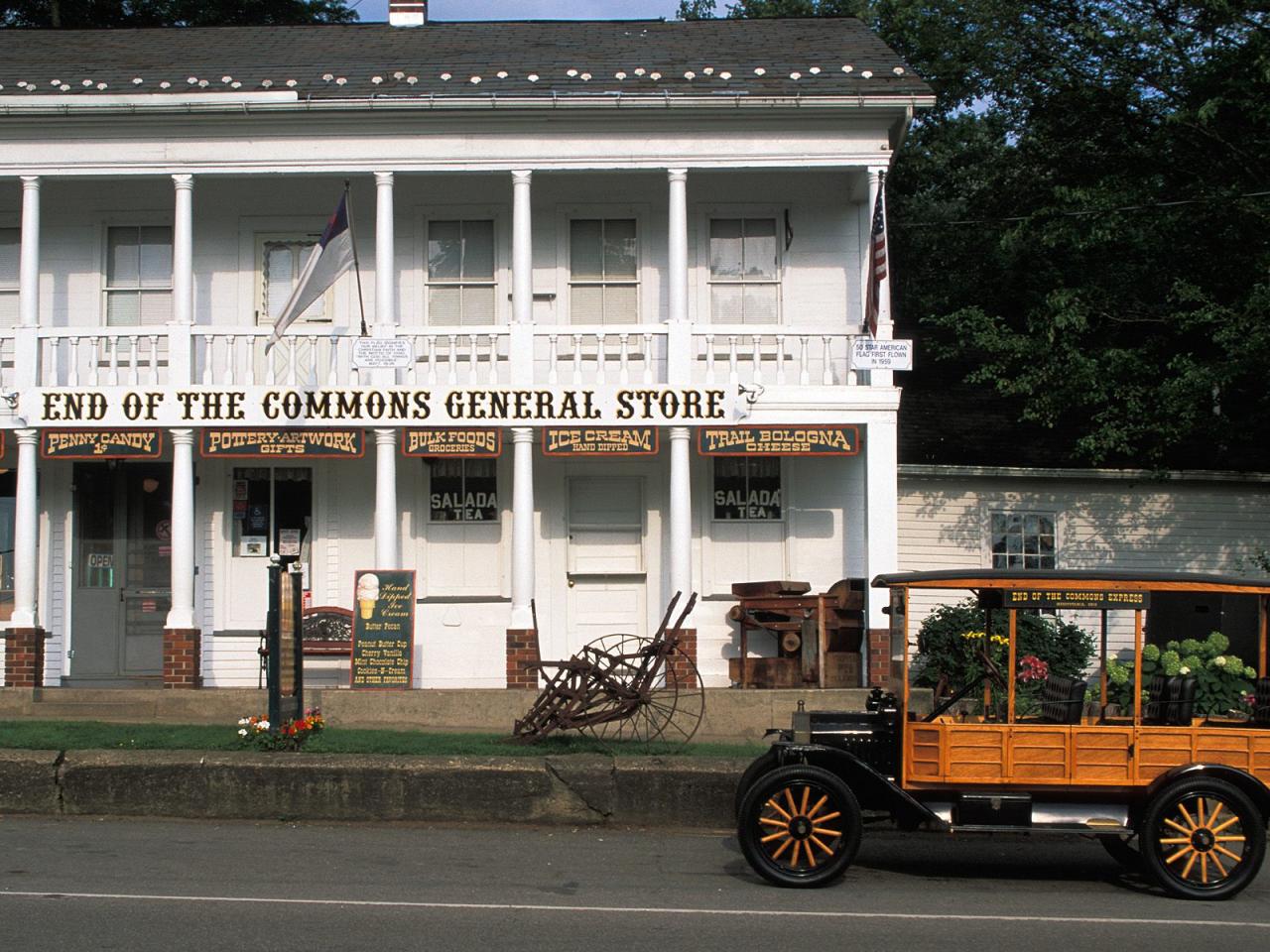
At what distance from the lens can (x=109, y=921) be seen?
26.1ft

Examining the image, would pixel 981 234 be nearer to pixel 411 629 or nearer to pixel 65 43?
pixel 411 629

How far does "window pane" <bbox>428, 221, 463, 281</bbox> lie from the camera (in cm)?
1769

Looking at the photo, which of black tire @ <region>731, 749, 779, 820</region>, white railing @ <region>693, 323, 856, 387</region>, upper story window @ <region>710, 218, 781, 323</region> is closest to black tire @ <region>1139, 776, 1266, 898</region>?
black tire @ <region>731, 749, 779, 820</region>

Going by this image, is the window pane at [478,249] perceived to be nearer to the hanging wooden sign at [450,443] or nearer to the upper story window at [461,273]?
the upper story window at [461,273]

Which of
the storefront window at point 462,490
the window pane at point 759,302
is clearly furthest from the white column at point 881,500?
the storefront window at point 462,490

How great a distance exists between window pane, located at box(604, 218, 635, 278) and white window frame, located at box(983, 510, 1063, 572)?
5.23m

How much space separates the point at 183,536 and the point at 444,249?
4.60 metres

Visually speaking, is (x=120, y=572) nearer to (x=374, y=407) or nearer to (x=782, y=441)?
(x=374, y=407)

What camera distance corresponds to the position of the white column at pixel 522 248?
16156 millimetres

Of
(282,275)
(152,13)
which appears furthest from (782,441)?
(152,13)

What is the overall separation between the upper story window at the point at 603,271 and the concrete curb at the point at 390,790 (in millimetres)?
7423

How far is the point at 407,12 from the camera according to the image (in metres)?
20.1

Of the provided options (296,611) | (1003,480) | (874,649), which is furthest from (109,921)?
(1003,480)

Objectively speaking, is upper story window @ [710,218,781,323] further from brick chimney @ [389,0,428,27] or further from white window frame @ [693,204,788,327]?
brick chimney @ [389,0,428,27]
